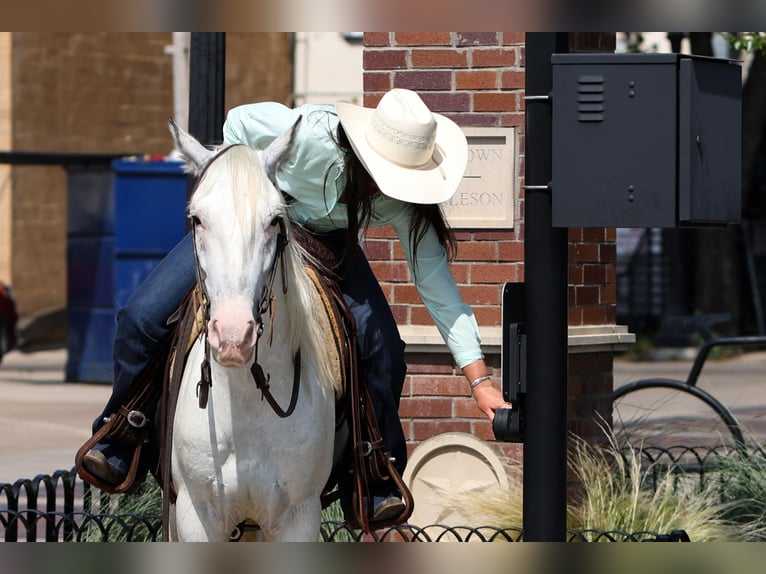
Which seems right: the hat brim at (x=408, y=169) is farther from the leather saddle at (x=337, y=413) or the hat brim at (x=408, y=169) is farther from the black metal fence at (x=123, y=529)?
the black metal fence at (x=123, y=529)

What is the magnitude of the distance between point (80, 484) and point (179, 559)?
5.93 meters

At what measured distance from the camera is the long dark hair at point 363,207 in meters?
5.12

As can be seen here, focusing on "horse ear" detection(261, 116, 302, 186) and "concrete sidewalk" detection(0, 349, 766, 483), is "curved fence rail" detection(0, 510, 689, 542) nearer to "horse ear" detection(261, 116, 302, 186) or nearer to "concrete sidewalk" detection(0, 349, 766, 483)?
"horse ear" detection(261, 116, 302, 186)

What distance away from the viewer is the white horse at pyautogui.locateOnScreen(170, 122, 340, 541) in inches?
175

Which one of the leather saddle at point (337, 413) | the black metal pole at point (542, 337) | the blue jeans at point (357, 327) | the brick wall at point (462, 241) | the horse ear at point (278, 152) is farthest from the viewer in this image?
the brick wall at point (462, 241)

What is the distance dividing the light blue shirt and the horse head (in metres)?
0.47

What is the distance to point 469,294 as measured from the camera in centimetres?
744

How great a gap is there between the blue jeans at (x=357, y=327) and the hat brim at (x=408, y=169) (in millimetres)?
406

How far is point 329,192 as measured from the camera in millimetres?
5172

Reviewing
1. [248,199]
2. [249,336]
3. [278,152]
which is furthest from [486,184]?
[249,336]

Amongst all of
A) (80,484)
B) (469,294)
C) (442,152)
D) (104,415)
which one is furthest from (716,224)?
(80,484)

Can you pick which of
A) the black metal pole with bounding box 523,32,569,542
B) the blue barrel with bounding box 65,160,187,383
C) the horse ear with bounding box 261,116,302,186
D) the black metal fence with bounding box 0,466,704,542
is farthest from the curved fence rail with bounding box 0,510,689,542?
the blue barrel with bounding box 65,160,187,383

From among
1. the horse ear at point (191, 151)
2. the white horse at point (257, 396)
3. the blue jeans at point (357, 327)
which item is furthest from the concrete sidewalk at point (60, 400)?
the horse ear at point (191, 151)
